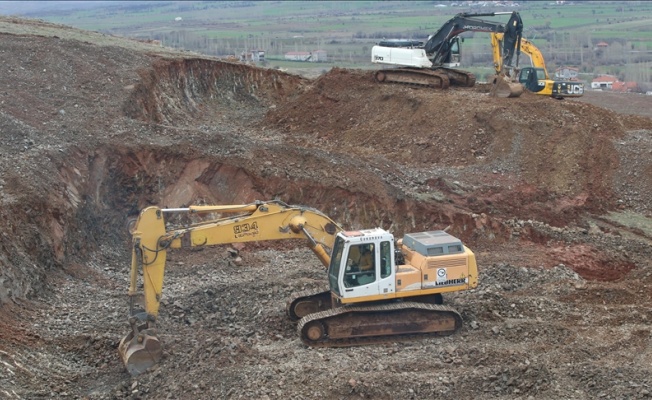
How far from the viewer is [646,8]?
13312cm

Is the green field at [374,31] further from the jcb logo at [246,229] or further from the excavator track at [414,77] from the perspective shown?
the jcb logo at [246,229]

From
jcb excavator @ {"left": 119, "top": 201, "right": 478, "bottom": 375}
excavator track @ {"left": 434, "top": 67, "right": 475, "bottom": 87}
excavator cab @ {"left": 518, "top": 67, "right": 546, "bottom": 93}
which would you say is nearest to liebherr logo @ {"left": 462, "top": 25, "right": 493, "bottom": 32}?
excavator track @ {"left": 434, "top": 67, "right": 475, "bottom": 87}

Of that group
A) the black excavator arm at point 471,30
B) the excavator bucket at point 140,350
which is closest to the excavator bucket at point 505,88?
the black excavator arm at point 471,30

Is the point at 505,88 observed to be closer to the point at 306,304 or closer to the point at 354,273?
the point at 306,304

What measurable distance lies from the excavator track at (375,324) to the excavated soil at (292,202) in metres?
0.28

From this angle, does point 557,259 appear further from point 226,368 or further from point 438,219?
point 226,368

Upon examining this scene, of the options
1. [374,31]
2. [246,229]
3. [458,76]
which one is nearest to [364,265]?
[246,229]

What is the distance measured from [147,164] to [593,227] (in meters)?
11.0

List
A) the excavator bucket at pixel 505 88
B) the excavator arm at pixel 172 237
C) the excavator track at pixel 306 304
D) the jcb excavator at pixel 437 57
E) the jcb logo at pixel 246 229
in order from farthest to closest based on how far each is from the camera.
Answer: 1. the jcb excavator at pixel 437 57
2. the excavator bucket at pixel 505 88
3. the excavator track at pixel 306 304
4. the jcb logo at pixel 246 229
5. the excavator arm at pixel 172 237

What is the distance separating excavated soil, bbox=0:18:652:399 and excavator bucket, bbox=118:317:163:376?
0.20m

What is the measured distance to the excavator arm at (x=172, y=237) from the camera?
13.7m

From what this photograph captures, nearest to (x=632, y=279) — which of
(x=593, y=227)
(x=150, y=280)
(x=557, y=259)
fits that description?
(x=557, y=259)

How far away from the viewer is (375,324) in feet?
48.6

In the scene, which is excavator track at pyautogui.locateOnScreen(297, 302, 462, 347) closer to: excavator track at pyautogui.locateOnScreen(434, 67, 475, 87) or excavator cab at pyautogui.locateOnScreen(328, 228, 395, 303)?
excavator cab at pyautogui.locateOnScreen(328, 228, 395, 303)
